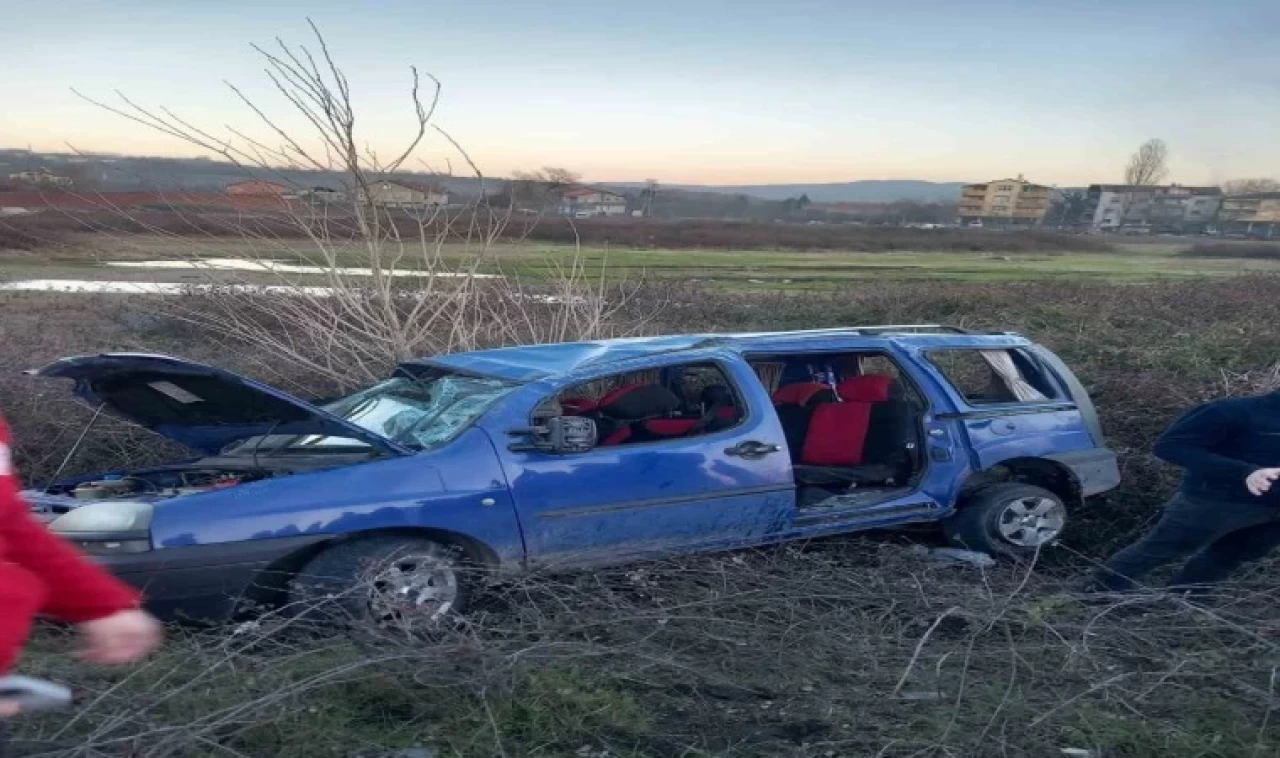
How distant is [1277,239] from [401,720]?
4596 centimetres

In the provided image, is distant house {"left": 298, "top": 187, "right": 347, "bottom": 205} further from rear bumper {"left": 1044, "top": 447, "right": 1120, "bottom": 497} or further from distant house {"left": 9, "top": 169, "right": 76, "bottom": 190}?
rear bumper {"left": 1044, "top": 447, "right": 1120, "bottom": 497}

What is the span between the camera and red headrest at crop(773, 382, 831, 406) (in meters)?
7.44

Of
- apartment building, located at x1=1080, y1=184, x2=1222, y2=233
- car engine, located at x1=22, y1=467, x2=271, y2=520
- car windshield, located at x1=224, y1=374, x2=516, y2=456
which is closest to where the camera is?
car engine, located at x1=22, y1=467, x2=271, y2=520

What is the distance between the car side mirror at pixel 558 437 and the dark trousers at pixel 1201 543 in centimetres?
262

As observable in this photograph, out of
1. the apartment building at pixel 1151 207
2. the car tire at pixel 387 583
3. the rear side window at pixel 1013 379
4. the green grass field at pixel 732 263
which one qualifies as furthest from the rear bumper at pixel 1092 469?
the apartment building at pixel 1151 207

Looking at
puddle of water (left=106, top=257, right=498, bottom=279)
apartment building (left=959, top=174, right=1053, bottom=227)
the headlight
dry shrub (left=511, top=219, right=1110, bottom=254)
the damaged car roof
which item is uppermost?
the damaged car roof

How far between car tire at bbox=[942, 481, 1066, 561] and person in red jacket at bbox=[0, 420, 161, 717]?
5.25m

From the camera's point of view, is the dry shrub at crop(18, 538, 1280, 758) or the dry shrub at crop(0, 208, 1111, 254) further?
the dry shrub at crop(0, 208, 1111, 254)

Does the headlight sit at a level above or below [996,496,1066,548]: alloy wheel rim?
above

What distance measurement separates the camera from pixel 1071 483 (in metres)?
7.36

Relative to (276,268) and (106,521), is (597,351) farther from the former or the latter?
(276,268)

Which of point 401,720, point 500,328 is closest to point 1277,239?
point 500,328

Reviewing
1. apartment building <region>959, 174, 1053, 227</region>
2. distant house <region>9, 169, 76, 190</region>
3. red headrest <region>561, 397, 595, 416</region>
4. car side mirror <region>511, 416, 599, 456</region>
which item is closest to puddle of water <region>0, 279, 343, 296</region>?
distant house <region>9, 169, 76, 190</region>

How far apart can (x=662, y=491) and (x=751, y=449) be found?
0.58m
